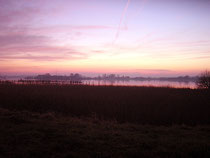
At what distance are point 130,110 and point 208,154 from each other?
9177 millimetres

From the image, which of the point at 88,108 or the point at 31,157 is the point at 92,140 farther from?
the point at 88,108

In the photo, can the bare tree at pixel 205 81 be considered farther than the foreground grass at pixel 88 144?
Yes

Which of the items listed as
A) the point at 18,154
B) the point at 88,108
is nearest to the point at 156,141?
the point at 18,154

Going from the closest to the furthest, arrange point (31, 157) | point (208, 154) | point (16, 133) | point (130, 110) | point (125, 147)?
point (31, 157) → point (208, 154) → point (125, 147) → point (16, 133) → point (130, 110)

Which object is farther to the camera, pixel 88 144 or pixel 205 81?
pixel 205 81

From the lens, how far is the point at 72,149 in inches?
201

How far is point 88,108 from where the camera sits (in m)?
14.6

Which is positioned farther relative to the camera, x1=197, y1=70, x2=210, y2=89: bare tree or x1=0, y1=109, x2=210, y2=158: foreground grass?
x1=197, y1=70, x2=210, y2=89: bare tree

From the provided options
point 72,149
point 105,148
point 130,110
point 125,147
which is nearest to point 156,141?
point 125,147

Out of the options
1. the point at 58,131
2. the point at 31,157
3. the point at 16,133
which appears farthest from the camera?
the point at 58,131

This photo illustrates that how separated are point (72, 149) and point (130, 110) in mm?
9419

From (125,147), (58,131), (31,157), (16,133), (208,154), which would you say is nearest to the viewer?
(31,157)

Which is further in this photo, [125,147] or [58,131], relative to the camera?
[58,131]

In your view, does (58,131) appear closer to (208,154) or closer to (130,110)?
(208,154)
